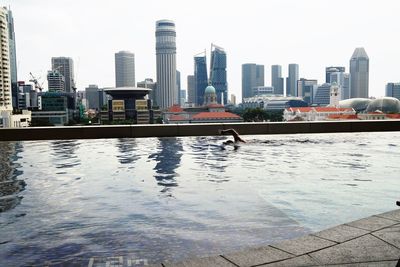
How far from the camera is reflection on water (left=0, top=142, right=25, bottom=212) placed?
784 cm

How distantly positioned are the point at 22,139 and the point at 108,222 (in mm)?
17300

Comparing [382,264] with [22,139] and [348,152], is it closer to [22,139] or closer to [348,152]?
[348,152]

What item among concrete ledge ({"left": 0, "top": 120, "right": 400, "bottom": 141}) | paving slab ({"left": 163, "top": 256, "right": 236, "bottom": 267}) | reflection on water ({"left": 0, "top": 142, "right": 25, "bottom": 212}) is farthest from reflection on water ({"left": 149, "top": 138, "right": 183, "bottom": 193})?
paving slab ({"left": 163, "top": 256, "right": 236, "bottom": 267})

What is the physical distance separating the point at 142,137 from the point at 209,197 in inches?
575

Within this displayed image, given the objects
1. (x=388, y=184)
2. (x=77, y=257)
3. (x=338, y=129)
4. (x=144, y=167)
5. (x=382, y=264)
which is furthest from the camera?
(x=338, y=129)

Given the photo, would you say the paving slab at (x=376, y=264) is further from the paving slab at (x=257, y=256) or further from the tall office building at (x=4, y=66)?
the tall office building at (x=4, y=66)

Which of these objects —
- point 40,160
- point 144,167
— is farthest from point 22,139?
point 144,167

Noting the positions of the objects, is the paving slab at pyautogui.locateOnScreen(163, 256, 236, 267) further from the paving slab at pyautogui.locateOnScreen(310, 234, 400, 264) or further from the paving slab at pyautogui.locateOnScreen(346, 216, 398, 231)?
the paving slab at pyautogui.locateOnScreen(346, 216, 398, 231)

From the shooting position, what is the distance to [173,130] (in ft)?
74.2

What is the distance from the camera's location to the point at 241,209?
7082mm

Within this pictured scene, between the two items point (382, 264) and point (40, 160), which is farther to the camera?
point (40, 160)

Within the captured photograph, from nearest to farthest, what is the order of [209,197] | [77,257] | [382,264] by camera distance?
[382,264] < [77,257] < [209,197]

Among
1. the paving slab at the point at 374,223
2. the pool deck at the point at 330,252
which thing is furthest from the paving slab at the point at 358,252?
the paving slab at the point at 374,223

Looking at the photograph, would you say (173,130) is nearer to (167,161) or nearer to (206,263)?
(167,161)
